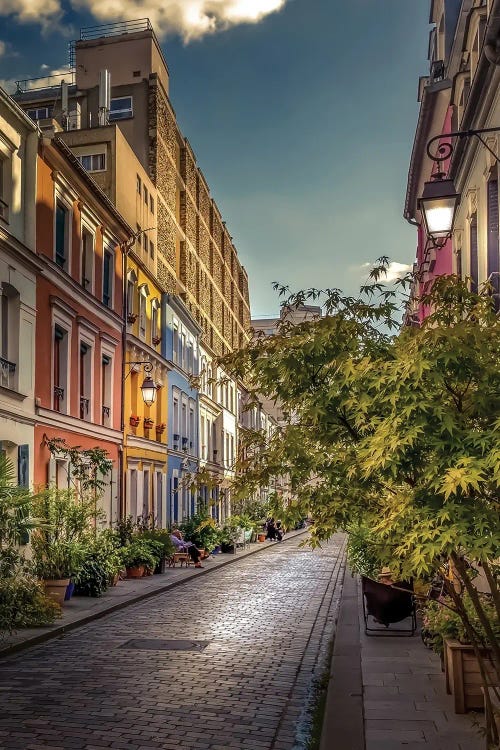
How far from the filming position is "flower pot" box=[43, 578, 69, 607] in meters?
16.3

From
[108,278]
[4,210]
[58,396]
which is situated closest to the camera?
[4,210]

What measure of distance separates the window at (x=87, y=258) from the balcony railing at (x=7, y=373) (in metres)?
6.20

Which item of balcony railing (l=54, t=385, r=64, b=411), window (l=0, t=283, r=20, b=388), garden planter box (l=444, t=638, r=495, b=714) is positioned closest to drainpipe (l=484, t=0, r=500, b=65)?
garden planter box (l=444, t=638, r=495, b=714)

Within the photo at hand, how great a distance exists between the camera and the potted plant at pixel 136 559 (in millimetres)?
22734

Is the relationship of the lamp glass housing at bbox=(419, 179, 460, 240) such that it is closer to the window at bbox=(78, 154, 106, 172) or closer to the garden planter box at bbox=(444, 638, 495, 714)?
the garden planter box at bbox=(444, 638, 495, 714)

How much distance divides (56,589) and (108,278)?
1285 centimetres

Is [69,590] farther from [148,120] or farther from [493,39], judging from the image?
[148,120]

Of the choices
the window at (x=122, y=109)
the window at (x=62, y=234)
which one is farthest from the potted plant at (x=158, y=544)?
the window at (x=122, y=109)

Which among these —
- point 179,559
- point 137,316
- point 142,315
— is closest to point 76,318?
point 137,316

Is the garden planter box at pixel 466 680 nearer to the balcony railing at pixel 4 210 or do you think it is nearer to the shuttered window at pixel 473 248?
the shuttered window at pixel 473 248

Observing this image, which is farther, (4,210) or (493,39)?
(4,210)

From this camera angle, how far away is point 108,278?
26953 millimetres

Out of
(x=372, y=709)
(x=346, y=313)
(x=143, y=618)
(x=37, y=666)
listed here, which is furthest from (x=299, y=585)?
(x=346, y=313)

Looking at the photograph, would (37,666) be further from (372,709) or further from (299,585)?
(299,585)
